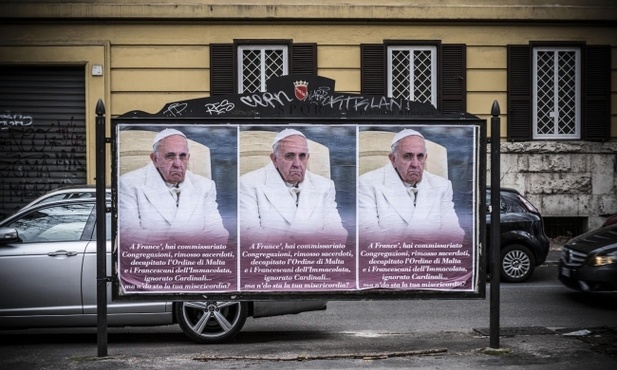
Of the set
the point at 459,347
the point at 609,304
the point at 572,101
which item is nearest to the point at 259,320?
the point at 459,347

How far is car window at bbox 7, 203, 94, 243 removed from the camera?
10.6 metres

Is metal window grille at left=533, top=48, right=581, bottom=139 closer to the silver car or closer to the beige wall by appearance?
the beige wall

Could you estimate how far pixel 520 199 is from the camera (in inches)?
631

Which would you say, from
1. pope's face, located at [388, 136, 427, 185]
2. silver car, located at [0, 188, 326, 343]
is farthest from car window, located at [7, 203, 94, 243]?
pope's face, located at [388, 136, 427, 185]

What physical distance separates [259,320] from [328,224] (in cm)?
346

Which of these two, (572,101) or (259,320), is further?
(572,101)

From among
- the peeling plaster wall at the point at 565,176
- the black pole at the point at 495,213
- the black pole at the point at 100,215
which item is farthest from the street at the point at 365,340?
the peeling plaster wall at the point at 565,176

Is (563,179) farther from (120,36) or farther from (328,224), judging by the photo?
(328,224)

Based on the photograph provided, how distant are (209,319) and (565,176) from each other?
12.4 m

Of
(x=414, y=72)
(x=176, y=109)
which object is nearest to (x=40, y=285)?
(x=176, y=109)

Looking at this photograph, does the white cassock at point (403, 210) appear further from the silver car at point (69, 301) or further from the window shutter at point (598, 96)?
the window shutter at point (598, 96)

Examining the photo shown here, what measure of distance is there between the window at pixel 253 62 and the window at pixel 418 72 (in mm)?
1247

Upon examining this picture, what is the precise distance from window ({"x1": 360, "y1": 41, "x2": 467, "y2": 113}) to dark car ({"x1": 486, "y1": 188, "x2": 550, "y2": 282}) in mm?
5072

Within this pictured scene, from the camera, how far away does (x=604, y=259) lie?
42.3 ft
